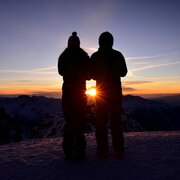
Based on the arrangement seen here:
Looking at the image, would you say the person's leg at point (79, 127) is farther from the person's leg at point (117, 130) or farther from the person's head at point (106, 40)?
the person's head at point (106, 40)

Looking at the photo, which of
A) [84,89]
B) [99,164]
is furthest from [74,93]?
[99,164]

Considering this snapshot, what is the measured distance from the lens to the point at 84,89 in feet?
26.8

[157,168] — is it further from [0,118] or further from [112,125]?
[0,118]

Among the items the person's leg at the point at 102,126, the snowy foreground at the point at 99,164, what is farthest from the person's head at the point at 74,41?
the snowy foreground at the point at 99,164

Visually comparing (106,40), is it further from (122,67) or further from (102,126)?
(102,126)

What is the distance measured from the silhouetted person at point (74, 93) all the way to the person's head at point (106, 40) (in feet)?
1.76

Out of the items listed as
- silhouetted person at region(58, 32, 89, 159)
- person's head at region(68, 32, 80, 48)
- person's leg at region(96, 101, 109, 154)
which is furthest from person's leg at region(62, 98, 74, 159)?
person's head at region(68, 32, 80, 48)

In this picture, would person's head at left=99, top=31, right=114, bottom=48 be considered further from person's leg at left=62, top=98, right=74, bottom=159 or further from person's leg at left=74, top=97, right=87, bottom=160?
person's leg at left=62, top=98, right=74, bottom=159

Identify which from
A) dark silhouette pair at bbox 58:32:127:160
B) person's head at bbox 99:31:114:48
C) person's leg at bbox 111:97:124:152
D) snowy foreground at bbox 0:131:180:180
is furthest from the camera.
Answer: person's leg at bbox 111:97:124:152

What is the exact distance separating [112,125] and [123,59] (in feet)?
5.54

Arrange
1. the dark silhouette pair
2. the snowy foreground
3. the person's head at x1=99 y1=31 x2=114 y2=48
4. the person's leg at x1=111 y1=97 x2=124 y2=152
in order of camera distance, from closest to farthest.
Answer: the snowy foreground < the person's head at x1=99 y1=31 x2=114 y2=48 < the dark silhouette pair < the person's leg at x1=111 y1=97 x2=124 y2=152

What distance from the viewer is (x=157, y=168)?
7031mm

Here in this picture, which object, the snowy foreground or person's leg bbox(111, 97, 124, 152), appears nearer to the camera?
the snowy foreground

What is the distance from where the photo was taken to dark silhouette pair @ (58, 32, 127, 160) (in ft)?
26.4
